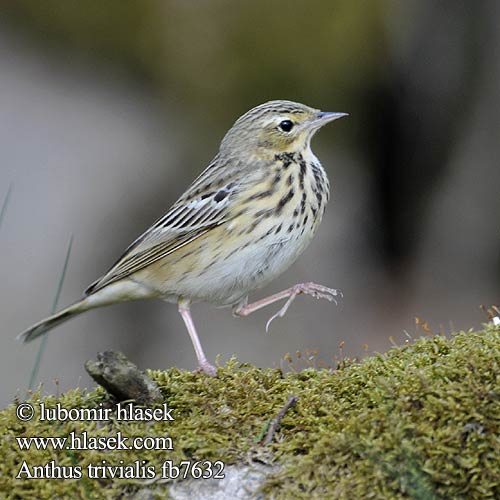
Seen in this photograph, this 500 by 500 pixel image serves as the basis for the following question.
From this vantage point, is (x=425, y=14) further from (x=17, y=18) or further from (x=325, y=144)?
(x=17, y=18)

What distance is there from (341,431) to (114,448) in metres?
0.99

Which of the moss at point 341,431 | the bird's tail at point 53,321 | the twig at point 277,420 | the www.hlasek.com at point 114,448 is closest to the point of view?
the moss at point 341,431

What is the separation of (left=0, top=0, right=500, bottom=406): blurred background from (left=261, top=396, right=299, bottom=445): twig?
522 cm

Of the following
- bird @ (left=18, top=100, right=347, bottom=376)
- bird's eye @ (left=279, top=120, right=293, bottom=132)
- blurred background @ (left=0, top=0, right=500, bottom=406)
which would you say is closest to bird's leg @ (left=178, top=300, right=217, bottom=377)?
bird @ (left=18, top=100, right=347, bottom=376)

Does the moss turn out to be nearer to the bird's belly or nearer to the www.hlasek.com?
the www.hlasek.com

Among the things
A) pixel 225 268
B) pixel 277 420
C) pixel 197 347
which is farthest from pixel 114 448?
pixel 225 268

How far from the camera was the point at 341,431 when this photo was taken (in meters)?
4.02

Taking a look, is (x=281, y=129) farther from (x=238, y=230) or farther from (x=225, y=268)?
(x=225, y=268)

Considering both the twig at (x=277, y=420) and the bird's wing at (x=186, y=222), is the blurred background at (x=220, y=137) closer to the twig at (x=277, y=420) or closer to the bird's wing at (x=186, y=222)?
the bird's wing at (x=186, y=222)

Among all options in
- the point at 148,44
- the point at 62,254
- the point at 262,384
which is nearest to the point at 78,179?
the point at 62,254

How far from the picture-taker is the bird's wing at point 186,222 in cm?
596

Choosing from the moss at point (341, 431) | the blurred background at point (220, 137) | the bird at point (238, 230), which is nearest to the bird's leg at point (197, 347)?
the bird at point (238, 230)

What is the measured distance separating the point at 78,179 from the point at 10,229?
911 mm

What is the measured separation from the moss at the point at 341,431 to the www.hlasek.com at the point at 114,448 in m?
0.03
